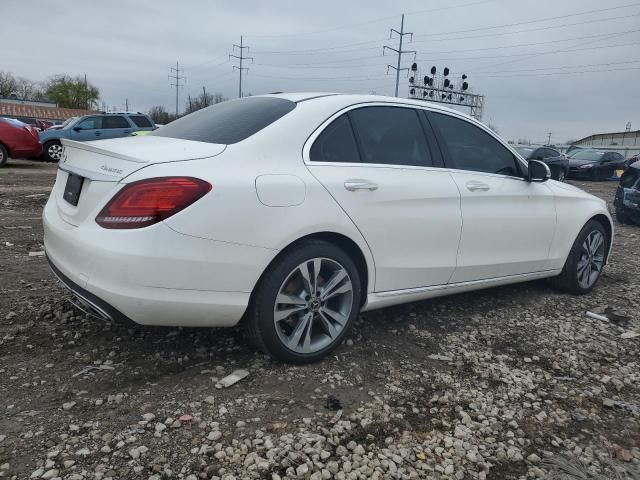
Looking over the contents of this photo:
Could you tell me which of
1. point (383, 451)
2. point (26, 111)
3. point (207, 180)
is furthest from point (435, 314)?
point (26, 111)

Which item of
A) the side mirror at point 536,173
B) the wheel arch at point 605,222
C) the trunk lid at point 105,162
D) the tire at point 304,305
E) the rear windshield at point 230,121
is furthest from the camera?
the wheel arch at point 605,222

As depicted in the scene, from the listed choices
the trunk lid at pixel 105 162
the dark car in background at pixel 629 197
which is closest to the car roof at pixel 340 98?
the trunk lid at pixel 105 162

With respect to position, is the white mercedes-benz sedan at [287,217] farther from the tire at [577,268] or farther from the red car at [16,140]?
the red car at [16,140]

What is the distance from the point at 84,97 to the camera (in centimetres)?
9062

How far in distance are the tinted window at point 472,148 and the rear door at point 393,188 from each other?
0.19m

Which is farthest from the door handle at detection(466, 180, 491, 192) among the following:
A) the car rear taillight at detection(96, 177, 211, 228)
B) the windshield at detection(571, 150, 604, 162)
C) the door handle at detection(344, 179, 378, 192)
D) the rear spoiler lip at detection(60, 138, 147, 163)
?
the windshield at detection(571, 150, 604, 162)

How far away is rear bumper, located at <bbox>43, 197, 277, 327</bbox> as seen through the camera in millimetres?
2525

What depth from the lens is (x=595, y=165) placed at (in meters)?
22.4

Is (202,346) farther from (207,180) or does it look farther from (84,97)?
(84,97)

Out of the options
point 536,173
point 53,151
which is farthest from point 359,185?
point 53,151

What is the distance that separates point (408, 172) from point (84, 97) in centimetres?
9907

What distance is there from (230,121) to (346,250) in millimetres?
1067

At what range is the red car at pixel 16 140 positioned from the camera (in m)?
14.1

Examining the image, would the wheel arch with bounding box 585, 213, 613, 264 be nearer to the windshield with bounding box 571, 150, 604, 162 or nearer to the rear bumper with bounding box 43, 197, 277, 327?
the rear bumper with bounding box 43, 197, 277, 327
